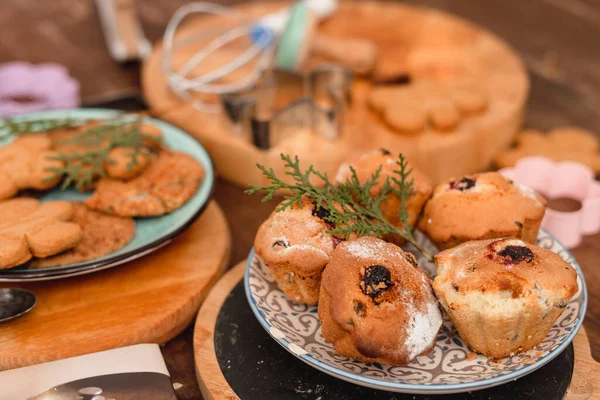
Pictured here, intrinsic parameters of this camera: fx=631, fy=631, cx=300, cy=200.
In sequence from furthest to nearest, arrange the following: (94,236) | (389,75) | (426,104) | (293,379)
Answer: (389,75) < (426,104) < (94,236) < (293,379)

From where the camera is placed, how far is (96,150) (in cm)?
144

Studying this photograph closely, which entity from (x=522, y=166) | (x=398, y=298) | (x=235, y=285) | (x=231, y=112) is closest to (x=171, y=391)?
(x=235, y=285)

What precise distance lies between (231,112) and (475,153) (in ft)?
2.17

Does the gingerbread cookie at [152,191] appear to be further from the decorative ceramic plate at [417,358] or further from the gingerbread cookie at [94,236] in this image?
the decorative ceramic plate at [417,358]

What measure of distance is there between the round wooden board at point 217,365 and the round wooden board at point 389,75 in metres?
0.49

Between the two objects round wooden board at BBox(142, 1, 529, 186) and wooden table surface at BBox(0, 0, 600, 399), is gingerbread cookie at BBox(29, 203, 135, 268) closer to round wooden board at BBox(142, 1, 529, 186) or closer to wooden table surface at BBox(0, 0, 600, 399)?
Result: wooden table surface at BBox(0, 0, 600, 399)

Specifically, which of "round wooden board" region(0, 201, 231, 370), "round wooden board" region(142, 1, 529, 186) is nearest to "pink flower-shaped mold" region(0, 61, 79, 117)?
"round wooden board" region(142, 1, 529, 186)

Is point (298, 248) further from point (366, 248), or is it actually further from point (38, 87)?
point (38, 87)

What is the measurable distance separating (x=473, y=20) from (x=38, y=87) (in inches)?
67.7

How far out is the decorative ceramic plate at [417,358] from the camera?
94 centimetres

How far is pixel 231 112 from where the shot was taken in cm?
167

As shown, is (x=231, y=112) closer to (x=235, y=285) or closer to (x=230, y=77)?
(x=230, y=77)

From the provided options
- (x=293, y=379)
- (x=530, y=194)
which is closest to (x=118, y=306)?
(x=293, y=379)

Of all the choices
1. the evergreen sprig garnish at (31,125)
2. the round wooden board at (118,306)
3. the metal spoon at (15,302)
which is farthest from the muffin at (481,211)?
the evergreen sprig garnish at (31,125)
